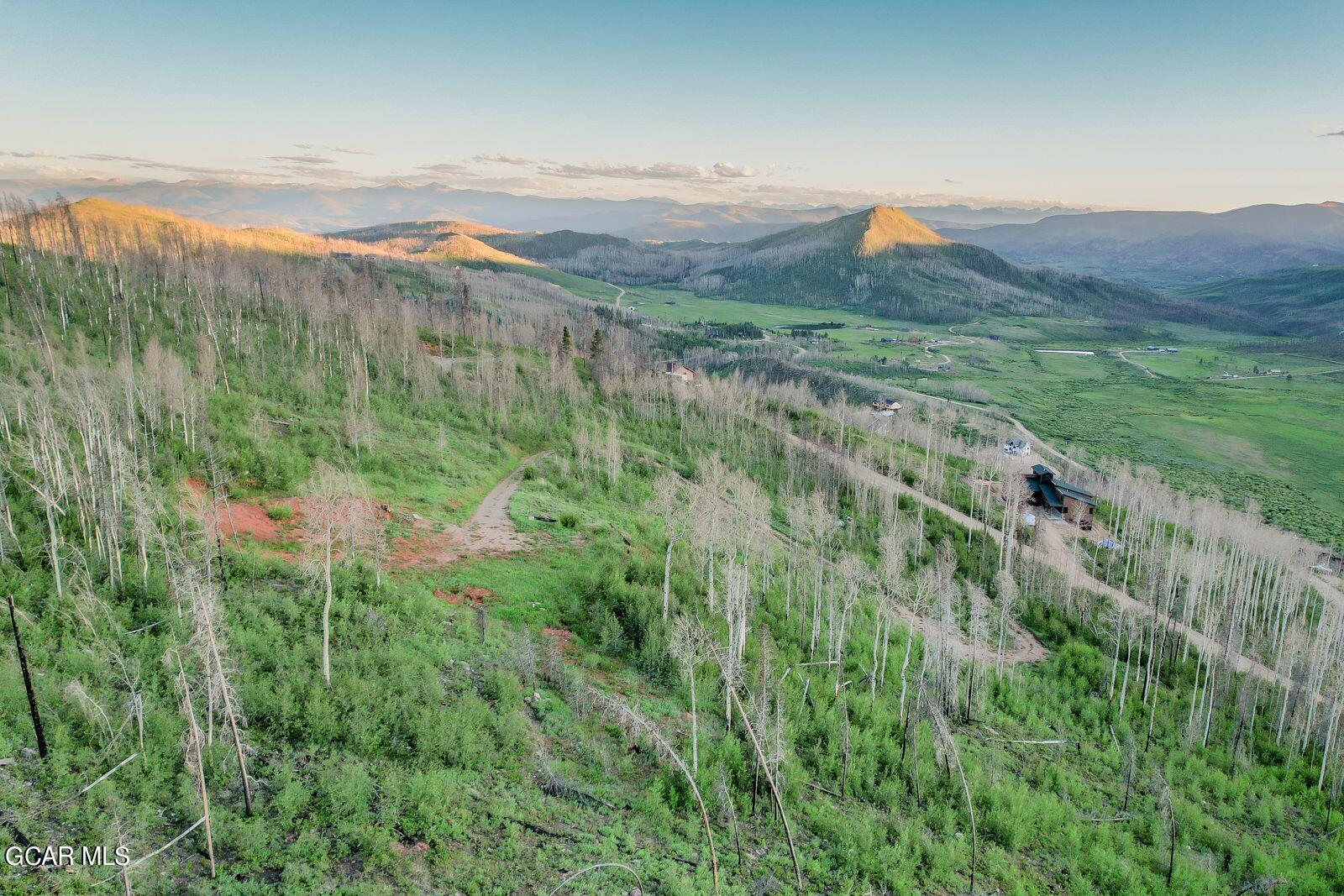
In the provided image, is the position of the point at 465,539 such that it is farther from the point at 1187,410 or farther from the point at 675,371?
the point at 1187,410

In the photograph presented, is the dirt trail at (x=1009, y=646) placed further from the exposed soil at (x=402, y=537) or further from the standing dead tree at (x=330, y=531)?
the standing dead tree at (x=330, y=531)

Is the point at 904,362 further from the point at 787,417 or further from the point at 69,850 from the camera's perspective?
the point at 69,850

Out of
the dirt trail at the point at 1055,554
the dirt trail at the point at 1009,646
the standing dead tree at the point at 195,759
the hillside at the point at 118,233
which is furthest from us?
the hillside at the point at 118,233

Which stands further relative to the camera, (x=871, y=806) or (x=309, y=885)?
(x=871, y=806)

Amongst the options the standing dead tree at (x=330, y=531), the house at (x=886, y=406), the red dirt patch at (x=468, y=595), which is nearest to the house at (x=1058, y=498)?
the house at (x=886, y=406)

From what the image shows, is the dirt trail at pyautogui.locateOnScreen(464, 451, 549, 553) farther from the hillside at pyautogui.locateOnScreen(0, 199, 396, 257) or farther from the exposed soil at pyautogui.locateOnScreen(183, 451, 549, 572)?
the hillside at pyautogui.locateOnScreen(0, 199, 396, 257)

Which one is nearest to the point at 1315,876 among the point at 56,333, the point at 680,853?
the point at 680,853
